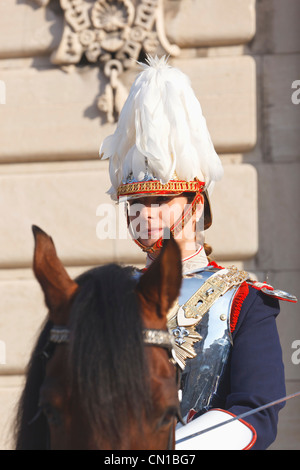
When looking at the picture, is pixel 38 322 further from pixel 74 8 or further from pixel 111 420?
pixel 111 420

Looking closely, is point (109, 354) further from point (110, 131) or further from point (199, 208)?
point (110, 131)

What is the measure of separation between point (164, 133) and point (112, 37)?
1.82 metres

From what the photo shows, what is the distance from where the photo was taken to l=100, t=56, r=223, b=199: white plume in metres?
2.20

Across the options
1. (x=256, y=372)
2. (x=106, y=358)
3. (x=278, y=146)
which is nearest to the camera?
(x=106, y=358)

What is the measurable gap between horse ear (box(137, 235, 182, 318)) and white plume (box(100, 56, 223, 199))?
2.45ft

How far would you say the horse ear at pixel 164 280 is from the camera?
1414 mm

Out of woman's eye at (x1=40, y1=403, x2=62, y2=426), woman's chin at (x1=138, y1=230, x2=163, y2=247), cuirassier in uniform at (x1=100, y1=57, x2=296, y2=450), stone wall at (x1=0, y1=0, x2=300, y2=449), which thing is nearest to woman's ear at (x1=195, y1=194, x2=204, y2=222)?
cuirassier in uniform at (x1=100, y1=57, x2=296, y2=450)

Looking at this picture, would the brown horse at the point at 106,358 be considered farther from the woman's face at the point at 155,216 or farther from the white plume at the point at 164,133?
the white plume at the point at 164,133

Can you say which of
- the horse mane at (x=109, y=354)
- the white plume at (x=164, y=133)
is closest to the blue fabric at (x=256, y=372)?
the white plume at (x=164, y=133)

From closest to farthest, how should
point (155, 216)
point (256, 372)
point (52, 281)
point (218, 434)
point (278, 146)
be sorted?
1. point (52, 281)
2. point (218, 434)
3. point (256, 372)
4. point (155, 216)
5. point (278, 146)

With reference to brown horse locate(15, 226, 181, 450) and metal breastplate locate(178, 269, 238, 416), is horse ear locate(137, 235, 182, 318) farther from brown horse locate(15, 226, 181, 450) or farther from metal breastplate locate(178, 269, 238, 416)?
metal breastplate locate(178, 269, 238, 416)

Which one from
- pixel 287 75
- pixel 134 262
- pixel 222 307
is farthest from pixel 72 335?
pixel 287 75

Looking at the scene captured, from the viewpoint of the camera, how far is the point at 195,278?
2172 millimetres

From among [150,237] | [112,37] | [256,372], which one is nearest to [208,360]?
[256,372]
